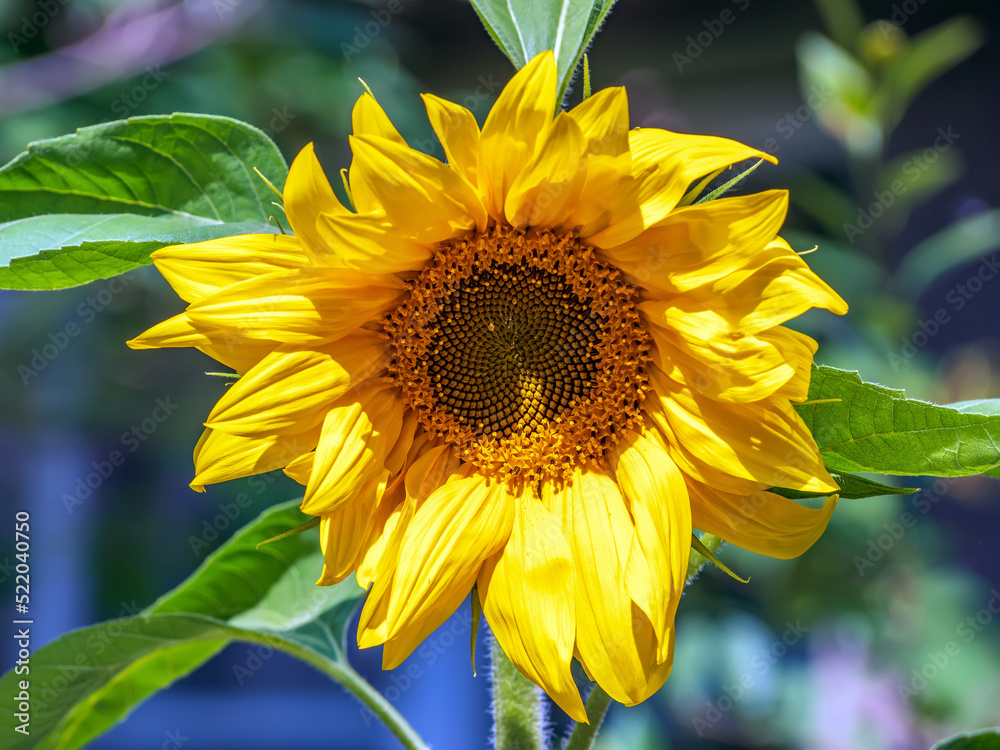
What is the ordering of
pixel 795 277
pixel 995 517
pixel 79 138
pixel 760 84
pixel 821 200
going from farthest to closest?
pixel 760 84 < pixel 995 517 < pixel 821 200 < pixel 79 138 < pixel 795 277

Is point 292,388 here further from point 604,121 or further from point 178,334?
point 604,121

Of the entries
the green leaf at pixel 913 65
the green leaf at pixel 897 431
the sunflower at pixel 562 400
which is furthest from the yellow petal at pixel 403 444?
the green leaf at pixel 913 65

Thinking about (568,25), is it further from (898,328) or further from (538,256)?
(898,328)

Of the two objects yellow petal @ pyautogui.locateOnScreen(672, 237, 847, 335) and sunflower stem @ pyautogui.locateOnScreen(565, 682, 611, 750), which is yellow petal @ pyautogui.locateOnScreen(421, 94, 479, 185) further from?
sunflower stem @ pyautogui.locateOnScreen(565, 682, 611, 750)

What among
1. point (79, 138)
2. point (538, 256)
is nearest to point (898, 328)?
point (538, 256)

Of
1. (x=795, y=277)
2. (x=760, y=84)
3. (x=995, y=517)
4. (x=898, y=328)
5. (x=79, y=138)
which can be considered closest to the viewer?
(x=795, y=277)

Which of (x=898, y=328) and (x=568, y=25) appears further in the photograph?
(x=898, y=328)
